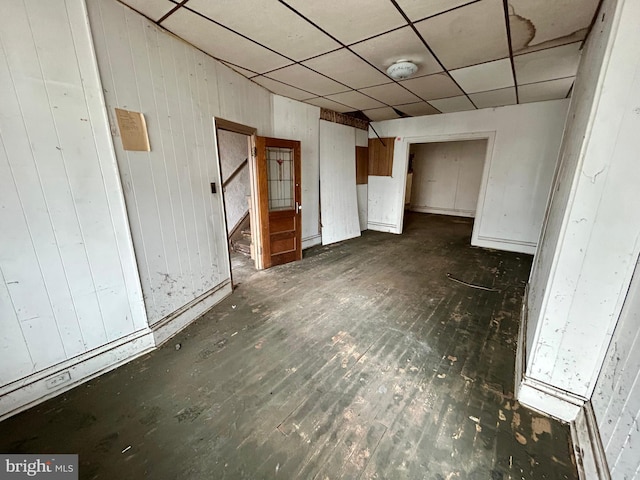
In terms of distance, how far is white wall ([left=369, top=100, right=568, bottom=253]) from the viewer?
4.07 metres

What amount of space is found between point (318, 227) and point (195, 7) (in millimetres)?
3576

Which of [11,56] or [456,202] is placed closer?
[11,56]

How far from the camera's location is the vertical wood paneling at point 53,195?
54.6 inches

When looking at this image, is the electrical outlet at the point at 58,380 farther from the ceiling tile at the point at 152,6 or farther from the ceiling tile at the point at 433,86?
the ceiling tile at the point at 433,86

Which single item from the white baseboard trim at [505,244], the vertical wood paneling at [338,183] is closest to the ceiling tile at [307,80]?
the vertical wood paneling at [338,183]

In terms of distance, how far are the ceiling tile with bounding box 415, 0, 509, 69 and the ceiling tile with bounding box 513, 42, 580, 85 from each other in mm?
320

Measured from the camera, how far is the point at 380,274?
3.61m

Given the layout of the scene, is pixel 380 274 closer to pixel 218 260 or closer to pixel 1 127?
pixel 218 260

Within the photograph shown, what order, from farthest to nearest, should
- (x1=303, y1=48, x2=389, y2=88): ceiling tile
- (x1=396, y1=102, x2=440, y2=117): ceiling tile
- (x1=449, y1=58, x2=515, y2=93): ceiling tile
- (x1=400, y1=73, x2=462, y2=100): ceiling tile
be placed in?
1. (x1=396, y1=102, x2=440, y2=117): ceiling tile
2. (x1=400, y1=73, x2=462, y2=100): ceiling tile
3. (x1=449, y1=58, x2=515, y2=93): ceiling tile
4. (x1=303, y1=48, x2=389, y2=88): ceiling tile

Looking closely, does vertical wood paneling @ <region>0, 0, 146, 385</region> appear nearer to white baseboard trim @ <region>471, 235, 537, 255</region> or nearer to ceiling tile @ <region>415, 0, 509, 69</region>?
ceiling tile @ <region>415, 0, 509, 69</region>

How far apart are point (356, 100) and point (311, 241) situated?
98.5 inches

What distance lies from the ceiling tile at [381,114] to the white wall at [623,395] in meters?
4.36

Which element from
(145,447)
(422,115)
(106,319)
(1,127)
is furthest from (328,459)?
(422,115)

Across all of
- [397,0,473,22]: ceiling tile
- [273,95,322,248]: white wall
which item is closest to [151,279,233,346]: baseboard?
[273,95,322,248]: white wall
